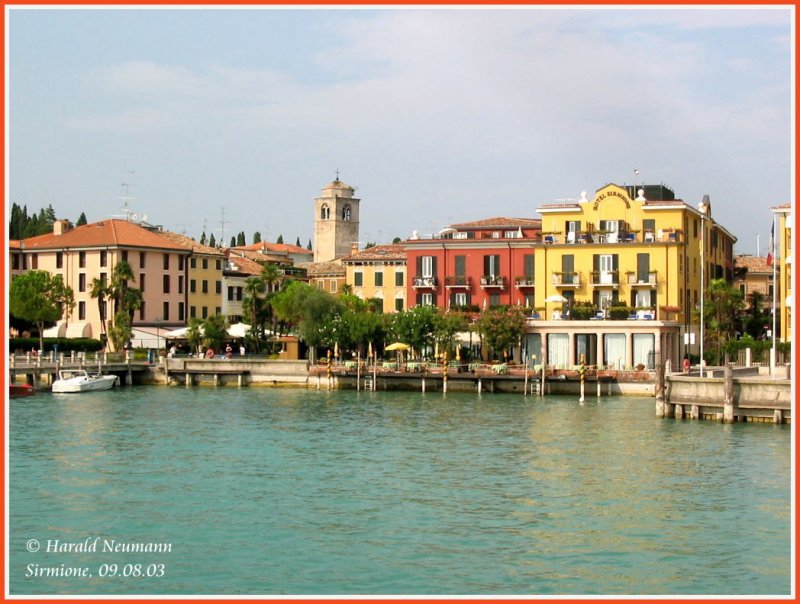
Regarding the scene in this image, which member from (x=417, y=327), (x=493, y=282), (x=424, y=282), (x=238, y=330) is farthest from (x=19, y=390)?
(x=493, y=282)

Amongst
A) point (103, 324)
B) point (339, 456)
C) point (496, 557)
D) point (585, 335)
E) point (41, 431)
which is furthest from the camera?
point (103, 324)

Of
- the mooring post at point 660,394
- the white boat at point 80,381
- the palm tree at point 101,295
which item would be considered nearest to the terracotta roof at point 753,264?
the palm tree at point 101,295

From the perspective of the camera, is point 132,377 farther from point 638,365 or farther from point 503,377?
point 638,365

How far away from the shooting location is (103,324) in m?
103

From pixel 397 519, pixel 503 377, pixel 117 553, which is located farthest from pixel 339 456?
pixel 503 377

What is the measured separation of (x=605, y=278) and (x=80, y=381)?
1359 inches

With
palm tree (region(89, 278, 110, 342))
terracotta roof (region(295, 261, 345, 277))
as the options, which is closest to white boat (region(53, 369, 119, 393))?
palm tree (region(89, 278, 110, 342))

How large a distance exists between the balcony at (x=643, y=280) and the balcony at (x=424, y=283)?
1514 centimetres

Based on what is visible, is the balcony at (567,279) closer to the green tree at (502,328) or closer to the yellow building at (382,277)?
the green tree at (502,328)

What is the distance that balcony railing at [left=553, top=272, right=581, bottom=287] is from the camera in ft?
281

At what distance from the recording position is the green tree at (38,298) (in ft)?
322

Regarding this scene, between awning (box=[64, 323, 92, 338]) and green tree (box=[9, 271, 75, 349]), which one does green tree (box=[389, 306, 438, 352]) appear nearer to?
green tree (box=[9, 271, 75, 349])

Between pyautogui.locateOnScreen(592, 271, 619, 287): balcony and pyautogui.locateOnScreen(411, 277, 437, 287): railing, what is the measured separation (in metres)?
12.8

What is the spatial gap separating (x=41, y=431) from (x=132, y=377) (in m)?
33.6
